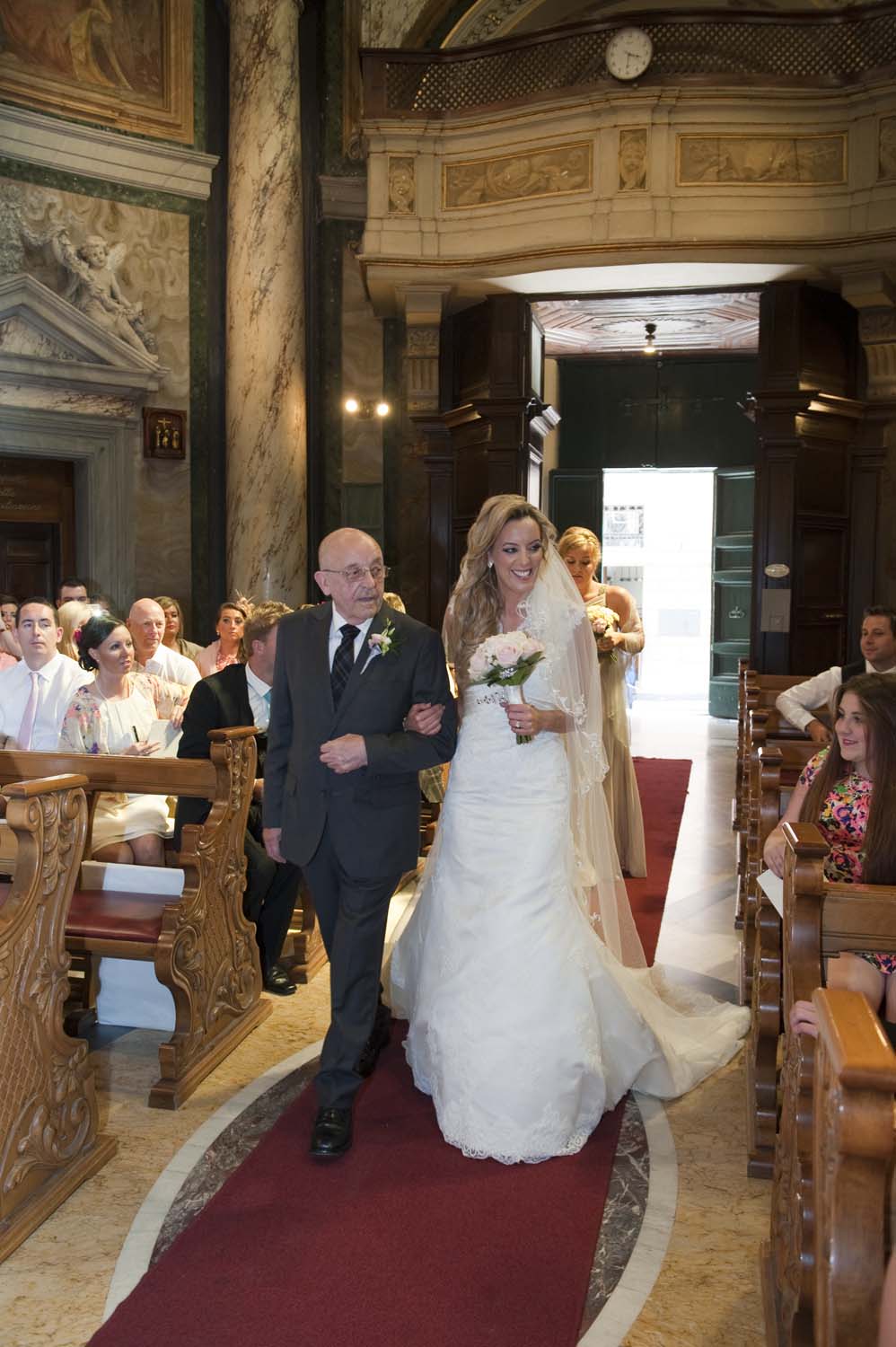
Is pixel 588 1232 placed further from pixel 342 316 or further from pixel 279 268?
pixel 342 316

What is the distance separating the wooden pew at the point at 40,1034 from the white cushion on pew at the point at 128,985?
1.09 meters

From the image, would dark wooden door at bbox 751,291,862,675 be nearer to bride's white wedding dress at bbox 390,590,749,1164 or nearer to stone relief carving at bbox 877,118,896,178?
stone relief carving at bbox 877,118,896,178

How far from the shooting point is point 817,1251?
1.82m

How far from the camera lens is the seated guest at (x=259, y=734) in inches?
176

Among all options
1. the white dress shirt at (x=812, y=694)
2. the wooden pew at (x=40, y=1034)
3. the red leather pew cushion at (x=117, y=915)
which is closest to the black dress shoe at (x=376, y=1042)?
the red leather pew cushion at (x=117, y=915)

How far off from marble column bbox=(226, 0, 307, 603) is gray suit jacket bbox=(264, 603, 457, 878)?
24.1 ft

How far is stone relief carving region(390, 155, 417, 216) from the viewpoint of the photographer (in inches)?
391

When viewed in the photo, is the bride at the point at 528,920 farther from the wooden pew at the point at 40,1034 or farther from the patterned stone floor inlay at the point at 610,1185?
the wooden pew at the point at 40,1034

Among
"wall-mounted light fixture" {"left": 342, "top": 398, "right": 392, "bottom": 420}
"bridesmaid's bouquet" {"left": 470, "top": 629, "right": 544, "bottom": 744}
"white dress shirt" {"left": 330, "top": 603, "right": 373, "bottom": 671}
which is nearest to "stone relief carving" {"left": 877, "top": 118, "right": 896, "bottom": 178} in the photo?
"wall-mounted light fixture" {"left": 342, "top": 398, "right": 392, "bottom": 420}

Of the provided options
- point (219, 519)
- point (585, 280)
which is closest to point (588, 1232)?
point (585, 280)

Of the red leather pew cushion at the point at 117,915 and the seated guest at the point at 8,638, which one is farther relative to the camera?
the seated guest at the point at 8,638

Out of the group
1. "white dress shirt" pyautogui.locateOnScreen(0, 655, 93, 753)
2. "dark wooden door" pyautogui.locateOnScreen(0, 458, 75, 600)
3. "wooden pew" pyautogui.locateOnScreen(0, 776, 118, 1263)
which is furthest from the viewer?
"dark wooden door" pyautogui.locateOnScreen(0, 458, 75, 600)

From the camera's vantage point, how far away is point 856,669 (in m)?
6.56

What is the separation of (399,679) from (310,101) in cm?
1029
